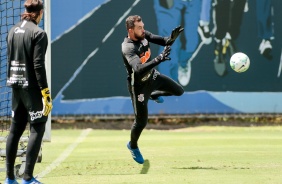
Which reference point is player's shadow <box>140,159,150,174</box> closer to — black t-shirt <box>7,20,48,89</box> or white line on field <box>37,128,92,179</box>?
white line on field <box>37,128,92,179</box>

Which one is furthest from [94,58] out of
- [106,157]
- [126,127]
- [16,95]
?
[16,95]

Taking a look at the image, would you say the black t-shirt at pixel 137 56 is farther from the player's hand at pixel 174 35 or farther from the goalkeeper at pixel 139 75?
the player's hand at pixel 174 35

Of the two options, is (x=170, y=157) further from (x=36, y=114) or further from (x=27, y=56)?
(x=27, y=56)

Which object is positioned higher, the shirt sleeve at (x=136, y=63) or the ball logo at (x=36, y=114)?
the shirt sleeve at (x=136, y=63)

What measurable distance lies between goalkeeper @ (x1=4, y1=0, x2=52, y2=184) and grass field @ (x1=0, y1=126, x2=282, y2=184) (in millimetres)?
901

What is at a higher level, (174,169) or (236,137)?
(174,169)

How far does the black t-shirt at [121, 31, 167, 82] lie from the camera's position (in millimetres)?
11406

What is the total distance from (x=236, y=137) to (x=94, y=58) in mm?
5191

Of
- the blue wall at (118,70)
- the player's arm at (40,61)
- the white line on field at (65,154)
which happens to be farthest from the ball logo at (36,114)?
the blue wall at (118,70)

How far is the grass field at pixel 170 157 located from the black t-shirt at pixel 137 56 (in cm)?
150

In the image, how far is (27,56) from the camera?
30.7ft

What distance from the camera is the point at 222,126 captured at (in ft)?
69.1

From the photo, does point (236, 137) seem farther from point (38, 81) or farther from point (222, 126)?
point (38, 81)

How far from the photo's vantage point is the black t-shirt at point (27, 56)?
30.3 ft
